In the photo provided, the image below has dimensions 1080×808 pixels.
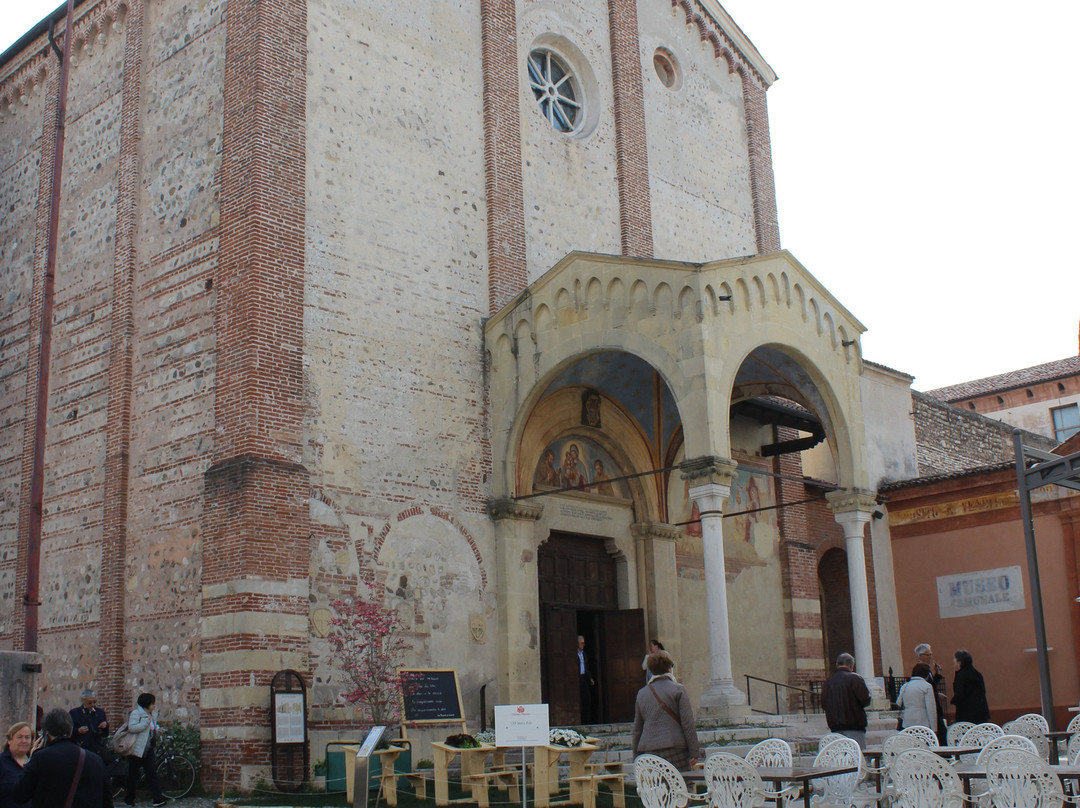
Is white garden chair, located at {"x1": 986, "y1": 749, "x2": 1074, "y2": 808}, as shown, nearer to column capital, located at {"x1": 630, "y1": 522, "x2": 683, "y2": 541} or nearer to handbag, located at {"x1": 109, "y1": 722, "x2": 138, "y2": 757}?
handbag, located at {"x1": 109, "y1": 722, "x2": 138, "y2": 757}

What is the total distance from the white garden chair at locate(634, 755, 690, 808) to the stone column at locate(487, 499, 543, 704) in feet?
25.1

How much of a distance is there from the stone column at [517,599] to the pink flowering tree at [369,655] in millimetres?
1732

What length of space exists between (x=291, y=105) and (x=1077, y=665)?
50.0 feet

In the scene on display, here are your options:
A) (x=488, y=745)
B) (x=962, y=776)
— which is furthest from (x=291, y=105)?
(x=962, y=776)

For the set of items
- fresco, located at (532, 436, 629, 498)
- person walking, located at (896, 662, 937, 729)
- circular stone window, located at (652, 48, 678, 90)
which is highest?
circular stone window, located at (652, 48, 678, 90)

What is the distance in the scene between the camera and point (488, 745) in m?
12.5

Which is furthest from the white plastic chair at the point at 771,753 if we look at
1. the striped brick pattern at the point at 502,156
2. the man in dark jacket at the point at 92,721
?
the striped brick pattern at the point at 502,156

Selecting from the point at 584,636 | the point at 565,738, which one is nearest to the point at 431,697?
the point at 565,738

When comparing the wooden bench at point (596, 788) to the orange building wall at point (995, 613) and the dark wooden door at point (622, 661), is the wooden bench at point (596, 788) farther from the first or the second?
the orange building wall at point (995, 613)

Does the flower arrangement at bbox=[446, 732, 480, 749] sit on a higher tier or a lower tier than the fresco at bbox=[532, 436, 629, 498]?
lower

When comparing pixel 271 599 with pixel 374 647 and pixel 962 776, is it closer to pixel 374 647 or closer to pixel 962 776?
pixel 374 647

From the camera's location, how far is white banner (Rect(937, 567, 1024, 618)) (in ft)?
67.4

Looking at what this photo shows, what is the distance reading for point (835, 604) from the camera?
79.7ft

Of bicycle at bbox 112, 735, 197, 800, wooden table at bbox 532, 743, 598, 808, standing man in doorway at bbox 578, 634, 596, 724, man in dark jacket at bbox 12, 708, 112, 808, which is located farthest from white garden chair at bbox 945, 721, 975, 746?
bicycle at bbox 112, 735, 197, 800
